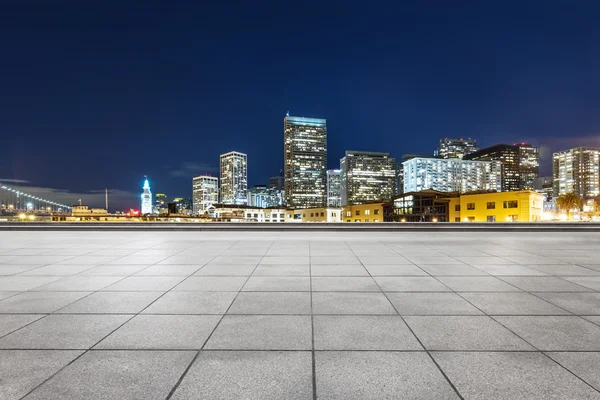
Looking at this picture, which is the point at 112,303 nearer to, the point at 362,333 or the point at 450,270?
the point at 362,333

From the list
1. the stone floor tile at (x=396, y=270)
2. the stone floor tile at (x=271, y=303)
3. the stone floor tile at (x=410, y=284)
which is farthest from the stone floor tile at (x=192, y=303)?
the stone floor tile at (x=396, y=270)

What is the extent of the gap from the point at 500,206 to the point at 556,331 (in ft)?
249

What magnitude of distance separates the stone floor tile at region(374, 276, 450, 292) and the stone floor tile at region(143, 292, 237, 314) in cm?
353

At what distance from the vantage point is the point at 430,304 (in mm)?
6051

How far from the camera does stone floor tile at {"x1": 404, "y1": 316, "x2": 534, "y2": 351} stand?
4.28m

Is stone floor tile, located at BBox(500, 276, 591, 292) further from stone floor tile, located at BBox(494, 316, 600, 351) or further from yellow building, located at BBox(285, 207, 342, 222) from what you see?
yellow building, located at BBox(285, 207, 342, 222)

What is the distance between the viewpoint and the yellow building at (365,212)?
102 metres

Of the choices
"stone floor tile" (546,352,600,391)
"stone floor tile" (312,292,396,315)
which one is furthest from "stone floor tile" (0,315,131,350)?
"stone floor tile" (546,352,600,391)

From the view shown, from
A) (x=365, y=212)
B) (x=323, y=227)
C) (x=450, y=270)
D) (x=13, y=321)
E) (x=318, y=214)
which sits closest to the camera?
(x=13, y=321)

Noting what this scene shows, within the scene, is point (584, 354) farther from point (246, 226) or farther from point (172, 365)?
point (246, 226)

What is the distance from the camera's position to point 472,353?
13.4 feet

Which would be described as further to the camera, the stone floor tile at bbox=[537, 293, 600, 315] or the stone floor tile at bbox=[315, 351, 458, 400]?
the stone floor tile at bbox=[537, 293, 600, 315]

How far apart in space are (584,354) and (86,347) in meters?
6.55

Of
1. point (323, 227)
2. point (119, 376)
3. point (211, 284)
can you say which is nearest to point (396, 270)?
point (211, 284)
